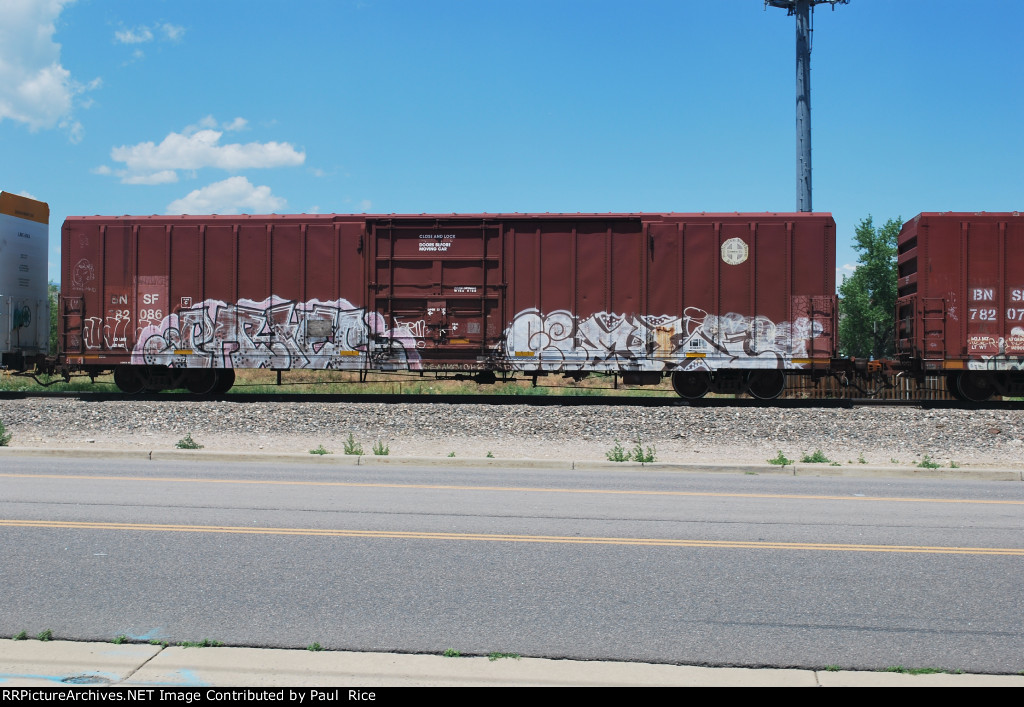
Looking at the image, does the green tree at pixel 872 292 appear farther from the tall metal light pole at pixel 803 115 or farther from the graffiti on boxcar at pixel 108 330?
the graffiti on boxcar at pixel 108 330

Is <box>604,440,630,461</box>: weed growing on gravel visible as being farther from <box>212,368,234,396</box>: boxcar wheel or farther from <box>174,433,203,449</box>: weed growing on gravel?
<box>212,368,234,396</box>: boxcar wheel

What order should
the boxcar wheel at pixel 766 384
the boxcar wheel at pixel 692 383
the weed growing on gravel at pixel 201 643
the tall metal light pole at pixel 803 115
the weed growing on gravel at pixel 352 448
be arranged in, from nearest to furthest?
the weed growing on gravel at pixel 201 643 → the weed growing on gravel at pixel 352 448 → the boxcar wheel at pixel 766 384 → the boxcar wheel at pixel 692 383 → the tall metal light pole at pixel 803 115

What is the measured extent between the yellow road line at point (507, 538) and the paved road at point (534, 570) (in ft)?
0.09

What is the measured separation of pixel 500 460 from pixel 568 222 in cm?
667

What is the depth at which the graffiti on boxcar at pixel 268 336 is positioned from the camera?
16688 mm

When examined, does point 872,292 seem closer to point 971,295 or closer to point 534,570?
point 971,295

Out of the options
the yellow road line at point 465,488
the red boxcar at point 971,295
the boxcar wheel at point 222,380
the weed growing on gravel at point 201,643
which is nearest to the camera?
the weed growing on gravel at point 201,643

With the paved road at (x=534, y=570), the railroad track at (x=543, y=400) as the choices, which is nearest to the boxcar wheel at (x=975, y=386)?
the railroad track at (x=543, y=400)

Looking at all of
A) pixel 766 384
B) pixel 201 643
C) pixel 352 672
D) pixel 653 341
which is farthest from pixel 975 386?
pixel 201 643

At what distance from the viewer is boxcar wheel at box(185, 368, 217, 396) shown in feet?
57.3

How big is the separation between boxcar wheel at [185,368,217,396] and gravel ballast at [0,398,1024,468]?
115 inches

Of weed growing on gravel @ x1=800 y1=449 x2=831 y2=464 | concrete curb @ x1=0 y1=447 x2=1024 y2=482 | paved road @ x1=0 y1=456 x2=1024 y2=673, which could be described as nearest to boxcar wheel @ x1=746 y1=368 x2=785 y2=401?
weed growing on gravel @ x1=800 y1=449 x2=831 y2=464
